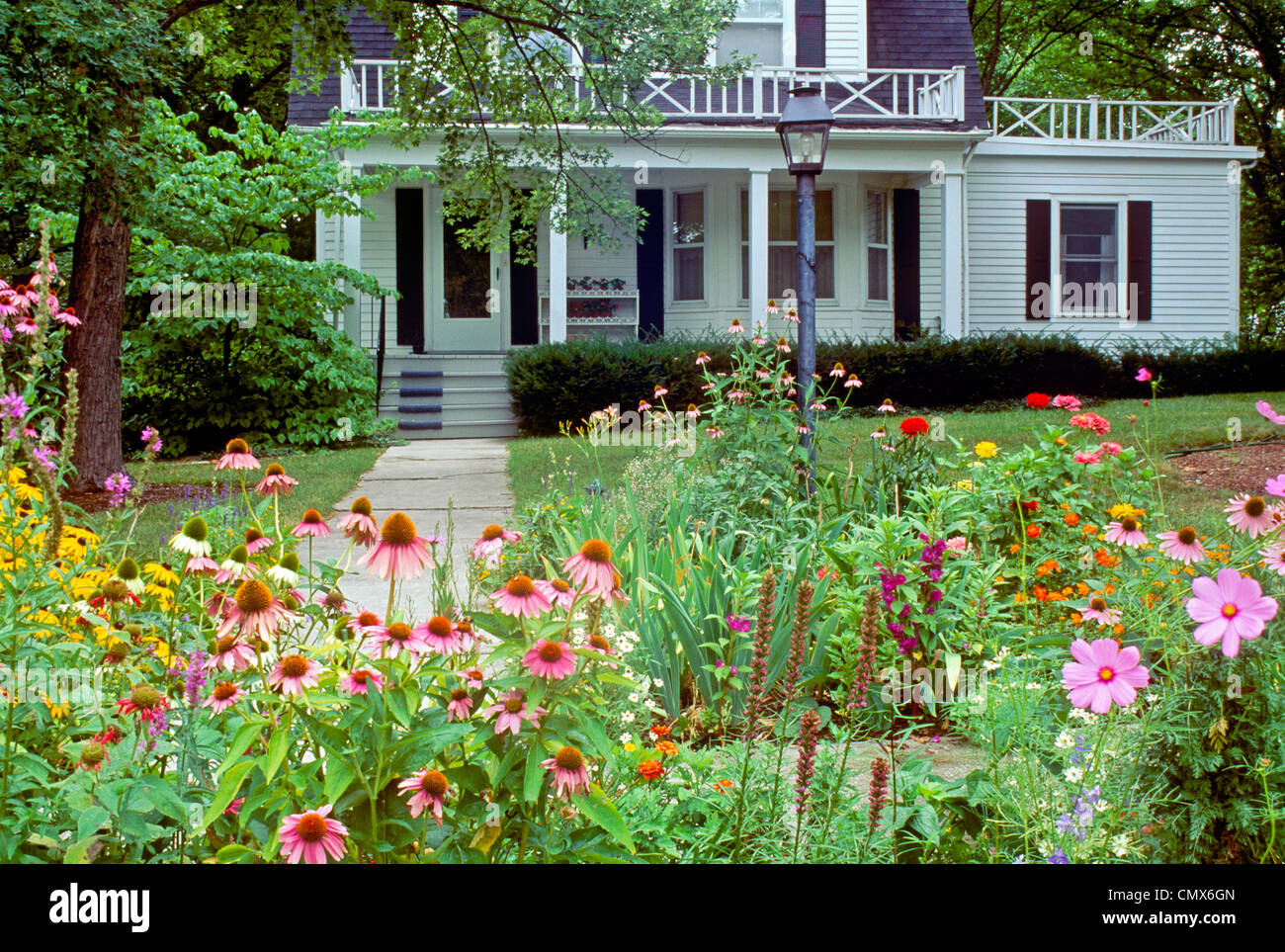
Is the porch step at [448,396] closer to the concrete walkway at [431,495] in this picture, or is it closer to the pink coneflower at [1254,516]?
the concrete walkway at [431,495]

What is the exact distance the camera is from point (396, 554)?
1.74 meters

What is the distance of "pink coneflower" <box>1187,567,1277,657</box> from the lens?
1593 millimetres

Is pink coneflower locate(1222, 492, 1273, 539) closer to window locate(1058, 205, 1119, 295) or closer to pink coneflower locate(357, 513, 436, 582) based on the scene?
pink coneflower locate(357, 513, 436, 582)

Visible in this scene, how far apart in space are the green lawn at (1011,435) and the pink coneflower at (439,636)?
556 cm

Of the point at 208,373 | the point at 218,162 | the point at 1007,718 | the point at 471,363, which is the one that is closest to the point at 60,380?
the point at 208,373

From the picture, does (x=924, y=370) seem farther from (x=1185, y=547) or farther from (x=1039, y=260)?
(x=1185, y=547)

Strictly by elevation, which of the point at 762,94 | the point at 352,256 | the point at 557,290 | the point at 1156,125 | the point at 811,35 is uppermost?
the point at 811,35

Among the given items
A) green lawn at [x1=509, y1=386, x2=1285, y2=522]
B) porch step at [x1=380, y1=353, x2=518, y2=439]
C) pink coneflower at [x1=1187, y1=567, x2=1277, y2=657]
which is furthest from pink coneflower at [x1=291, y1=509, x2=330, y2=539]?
porch step at [x1=380, y1=353, x2=518, y2=439]

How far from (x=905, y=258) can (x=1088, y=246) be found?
10.9ft

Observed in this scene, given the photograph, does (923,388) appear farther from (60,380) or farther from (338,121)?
(60,380)

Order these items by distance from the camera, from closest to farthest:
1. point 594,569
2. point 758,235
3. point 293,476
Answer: point 594,569, point 293,476, point 758,235

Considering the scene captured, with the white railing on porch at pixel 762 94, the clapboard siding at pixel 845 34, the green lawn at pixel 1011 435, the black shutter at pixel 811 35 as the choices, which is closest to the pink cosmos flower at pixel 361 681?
the green lawn at pixel 1011 435

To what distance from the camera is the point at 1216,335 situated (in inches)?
714

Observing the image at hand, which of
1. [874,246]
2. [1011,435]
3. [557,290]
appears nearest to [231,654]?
[1011,435]
